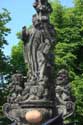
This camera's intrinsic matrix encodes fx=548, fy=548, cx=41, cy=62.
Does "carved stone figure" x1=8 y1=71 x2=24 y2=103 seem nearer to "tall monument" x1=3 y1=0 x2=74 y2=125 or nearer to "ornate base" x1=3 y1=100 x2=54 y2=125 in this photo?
"tall monument" x1=3 y1=0 x2=74 y2=125

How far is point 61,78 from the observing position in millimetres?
16078

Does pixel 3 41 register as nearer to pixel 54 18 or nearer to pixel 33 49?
pixel 54 18

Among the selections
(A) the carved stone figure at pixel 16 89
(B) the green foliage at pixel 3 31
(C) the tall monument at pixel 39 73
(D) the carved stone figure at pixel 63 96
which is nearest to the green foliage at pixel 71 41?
(B) the green foliage at pixel 3 31

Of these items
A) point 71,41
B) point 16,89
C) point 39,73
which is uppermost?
point 39,73

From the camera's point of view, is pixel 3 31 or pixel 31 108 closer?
pixel 31 108

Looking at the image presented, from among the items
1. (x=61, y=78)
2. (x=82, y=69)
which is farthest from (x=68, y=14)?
(x=61, y=78)

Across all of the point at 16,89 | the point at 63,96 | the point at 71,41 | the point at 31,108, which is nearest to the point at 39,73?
the point at 31,108

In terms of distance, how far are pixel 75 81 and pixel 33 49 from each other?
16356 millimetres

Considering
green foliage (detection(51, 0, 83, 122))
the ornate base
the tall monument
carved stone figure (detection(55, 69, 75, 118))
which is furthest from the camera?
green foliage (detection(51, 0, 83, 122))

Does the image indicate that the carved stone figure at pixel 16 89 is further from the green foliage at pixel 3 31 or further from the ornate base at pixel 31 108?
the green foliage at pixel 3 31

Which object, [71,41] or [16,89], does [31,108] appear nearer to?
[16,89]

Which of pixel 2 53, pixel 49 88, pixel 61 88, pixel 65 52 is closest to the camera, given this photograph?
pixel 49 88

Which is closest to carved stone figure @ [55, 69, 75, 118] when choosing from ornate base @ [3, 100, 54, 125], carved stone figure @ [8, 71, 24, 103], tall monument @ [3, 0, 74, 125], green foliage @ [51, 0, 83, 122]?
tall monument @ [3, 0, 74, 125]

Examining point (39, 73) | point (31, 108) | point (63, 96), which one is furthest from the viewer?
point (63, 96)
